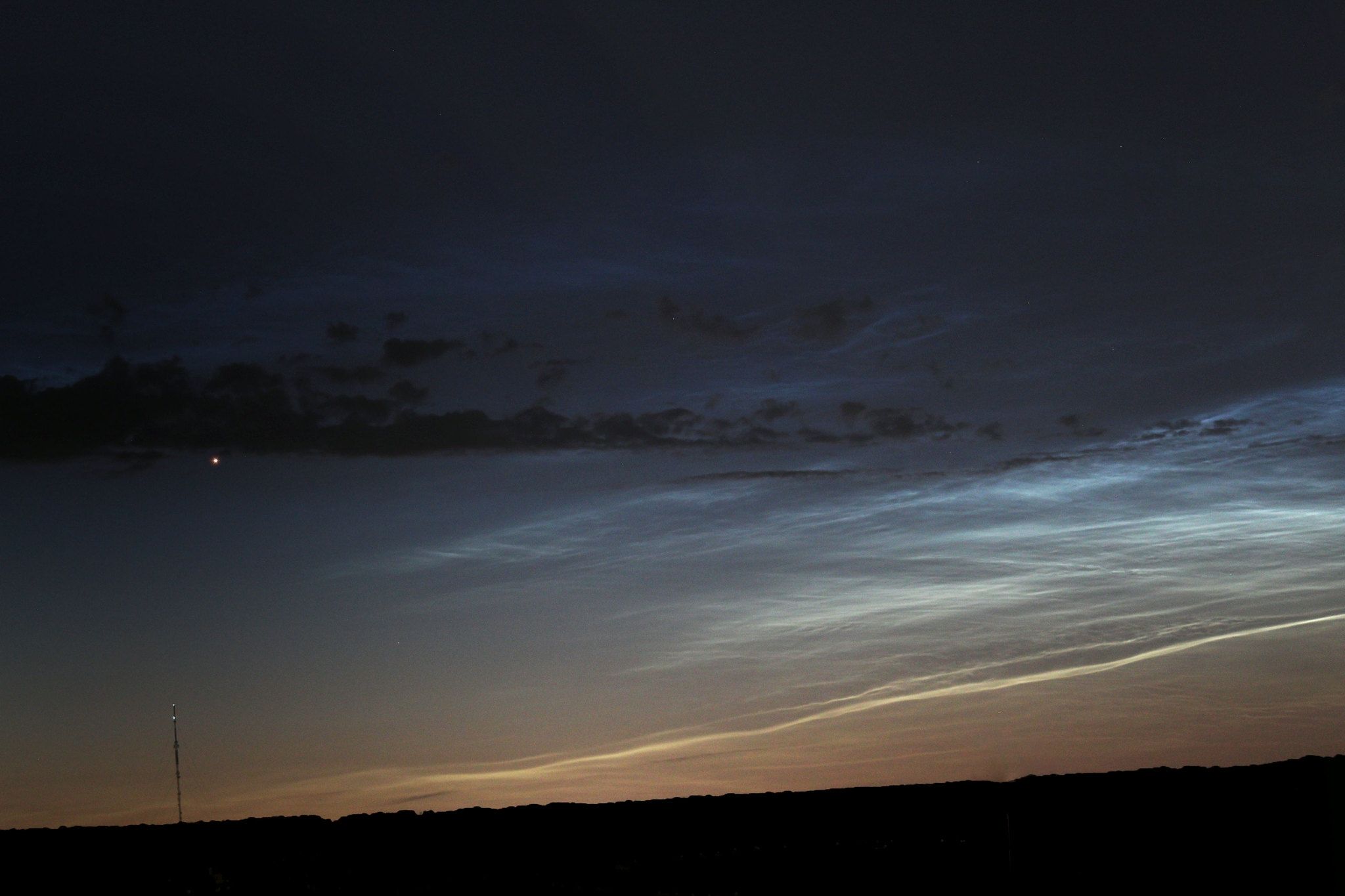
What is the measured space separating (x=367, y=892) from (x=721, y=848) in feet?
17.6

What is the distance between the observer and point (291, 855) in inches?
718

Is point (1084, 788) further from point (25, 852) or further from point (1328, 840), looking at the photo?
point (25, 852)

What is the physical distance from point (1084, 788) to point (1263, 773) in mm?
3323

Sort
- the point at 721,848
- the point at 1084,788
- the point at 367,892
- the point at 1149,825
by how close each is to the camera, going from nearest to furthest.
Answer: the point at 367,892 → the point at 721,848 → the point at 1149,825 → the point at 1084,788

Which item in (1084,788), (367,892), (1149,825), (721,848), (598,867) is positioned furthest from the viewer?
(1084,788)

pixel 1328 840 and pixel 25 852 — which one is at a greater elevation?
pixel 25 852

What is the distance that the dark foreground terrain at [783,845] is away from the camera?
17.9 metres

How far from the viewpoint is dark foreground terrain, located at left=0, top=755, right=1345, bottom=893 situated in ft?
58.8

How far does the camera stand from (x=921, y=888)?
2005 cm

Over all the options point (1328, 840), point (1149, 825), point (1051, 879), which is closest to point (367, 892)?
point (1051, 879)

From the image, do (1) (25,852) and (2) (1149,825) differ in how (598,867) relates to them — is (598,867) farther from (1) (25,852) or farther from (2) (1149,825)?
(2) (1149,825)

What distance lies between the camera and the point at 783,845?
67.9 ft

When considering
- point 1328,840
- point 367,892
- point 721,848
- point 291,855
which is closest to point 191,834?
point 291,855

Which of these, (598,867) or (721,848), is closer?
(598,867)
